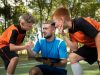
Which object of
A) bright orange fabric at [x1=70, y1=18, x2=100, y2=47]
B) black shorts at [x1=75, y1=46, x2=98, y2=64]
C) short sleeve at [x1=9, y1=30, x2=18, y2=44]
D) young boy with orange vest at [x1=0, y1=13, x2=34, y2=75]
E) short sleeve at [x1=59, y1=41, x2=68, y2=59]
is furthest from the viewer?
short sleeve at [x1=9, y1=30, x2=18, y2=44]

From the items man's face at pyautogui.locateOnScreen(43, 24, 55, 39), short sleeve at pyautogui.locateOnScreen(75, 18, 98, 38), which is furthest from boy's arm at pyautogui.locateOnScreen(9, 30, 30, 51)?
short sleeve at pyautogui.locateOnScreen(75, 18, 98, 38)

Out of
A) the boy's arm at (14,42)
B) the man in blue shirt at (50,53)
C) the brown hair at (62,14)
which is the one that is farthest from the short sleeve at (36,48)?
the brown hair at (62,14)

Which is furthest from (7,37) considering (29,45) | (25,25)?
(29,45)

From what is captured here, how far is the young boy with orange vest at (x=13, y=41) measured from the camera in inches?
256

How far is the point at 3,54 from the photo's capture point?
7066 millimetres

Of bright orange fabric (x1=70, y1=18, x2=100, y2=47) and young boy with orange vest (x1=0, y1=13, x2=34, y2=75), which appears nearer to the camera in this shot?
bright orange fabric (x1=70, y1=18, x2=100, y2=47)

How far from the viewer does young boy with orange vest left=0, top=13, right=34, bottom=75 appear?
21.3 feet

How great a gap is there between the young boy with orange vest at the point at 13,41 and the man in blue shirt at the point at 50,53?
359mm

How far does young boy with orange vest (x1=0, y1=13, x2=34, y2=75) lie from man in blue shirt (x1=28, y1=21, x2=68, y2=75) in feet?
1.18

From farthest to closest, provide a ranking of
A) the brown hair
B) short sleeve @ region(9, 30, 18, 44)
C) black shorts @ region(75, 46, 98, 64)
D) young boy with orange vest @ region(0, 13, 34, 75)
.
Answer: short sleeve @ region(9, 30, 18, 44)
young boy with orange vest @ region(0, 13, 34, 75)
black shorts @ region(75, 46, 98, 64)
the brown hair

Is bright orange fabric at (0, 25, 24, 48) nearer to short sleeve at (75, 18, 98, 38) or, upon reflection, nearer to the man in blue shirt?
the man in blue shirt

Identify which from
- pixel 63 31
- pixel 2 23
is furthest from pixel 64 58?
pixel 2 23

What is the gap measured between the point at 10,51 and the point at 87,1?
91.4 ft

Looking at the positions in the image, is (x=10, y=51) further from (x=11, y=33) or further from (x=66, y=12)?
(x=66, y=12)
